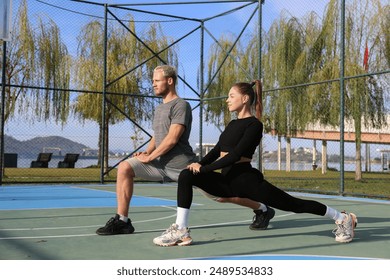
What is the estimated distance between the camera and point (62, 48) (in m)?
15.5

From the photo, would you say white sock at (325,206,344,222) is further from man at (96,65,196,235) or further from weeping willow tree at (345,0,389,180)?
weeping willow tree at (345,0,389,180)

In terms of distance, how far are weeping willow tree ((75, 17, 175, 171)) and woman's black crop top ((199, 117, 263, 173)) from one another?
465 inches

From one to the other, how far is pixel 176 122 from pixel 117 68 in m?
14.7

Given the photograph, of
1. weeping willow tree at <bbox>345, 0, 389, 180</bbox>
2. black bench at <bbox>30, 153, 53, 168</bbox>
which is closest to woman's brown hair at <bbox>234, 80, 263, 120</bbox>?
weeping willow tree at <bbox>345, 0, 389, 180</bbox>

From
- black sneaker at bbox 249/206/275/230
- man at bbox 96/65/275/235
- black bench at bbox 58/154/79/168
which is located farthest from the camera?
black bench at bbox 58/154/79/168

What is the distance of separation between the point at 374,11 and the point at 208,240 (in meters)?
12.8

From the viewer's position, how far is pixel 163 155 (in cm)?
424

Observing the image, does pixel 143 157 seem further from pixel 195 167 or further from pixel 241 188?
pixel 241 188

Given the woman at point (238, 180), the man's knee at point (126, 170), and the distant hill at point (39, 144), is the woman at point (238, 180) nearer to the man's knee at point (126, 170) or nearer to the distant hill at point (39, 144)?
the man's knee at point (126, 170)

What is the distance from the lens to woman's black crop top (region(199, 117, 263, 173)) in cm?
388

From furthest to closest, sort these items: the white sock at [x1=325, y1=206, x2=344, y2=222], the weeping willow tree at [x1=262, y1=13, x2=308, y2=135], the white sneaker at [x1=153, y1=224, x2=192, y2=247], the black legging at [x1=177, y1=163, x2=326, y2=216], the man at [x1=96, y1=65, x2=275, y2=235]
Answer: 1. the weeping willow tree at [x1=262, y1=13, x2=308, y2=135]
2. the man at [x1=96, y1=65, x2=275, y2=235]
3. the white sock at [x1=325, y1=206, x2=344, y2=222]
4. the black legging at [x1=177, y1=163, x2=326, y2=216]
5. the white sneaker at [x1=153, y1=224, x2=192, y2=247]

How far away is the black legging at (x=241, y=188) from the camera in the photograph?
3.89m

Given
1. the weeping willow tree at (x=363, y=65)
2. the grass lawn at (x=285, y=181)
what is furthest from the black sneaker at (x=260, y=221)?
the weeping willow tree at (x=363, y=65)
